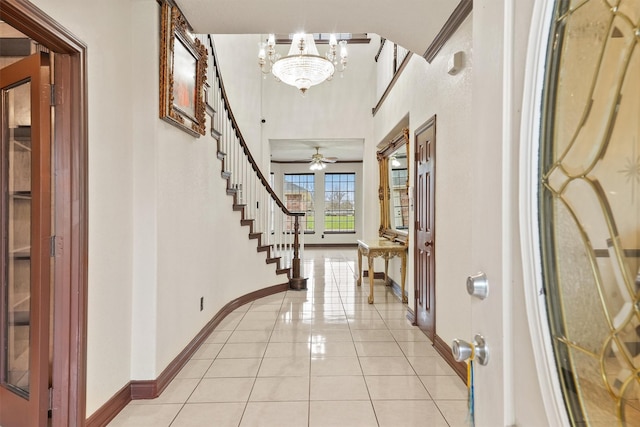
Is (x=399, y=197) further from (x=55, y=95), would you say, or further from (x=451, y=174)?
(x=55, y=95)

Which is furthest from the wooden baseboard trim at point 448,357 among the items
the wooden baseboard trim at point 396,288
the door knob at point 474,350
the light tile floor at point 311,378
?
the door knob at point 474,350

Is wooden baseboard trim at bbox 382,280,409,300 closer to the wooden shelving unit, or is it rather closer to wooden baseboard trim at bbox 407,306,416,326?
wooden baseboard trim at bbox 407,306,416,326

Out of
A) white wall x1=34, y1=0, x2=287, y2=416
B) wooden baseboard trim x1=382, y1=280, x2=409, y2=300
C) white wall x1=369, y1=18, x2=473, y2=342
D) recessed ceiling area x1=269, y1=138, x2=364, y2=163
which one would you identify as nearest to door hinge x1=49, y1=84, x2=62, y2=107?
white wall x1=34, y1=0, x2=287, y2=416

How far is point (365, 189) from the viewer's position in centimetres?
727

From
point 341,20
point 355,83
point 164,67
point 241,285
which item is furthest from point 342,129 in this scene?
point 164,67

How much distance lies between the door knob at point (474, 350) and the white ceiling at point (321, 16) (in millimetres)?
2577

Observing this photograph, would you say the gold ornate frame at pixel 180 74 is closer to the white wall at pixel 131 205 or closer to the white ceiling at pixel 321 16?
the white wall at pixel 131 205

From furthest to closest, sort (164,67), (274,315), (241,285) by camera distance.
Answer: (241,285), (274,315), (164,67)

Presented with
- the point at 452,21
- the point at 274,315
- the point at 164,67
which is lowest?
the point at 274,315

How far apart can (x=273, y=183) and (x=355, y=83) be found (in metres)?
5.57

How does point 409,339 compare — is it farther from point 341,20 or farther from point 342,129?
point 342,129

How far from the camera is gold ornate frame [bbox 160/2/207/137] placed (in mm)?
2537

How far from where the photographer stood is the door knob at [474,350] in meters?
0.82

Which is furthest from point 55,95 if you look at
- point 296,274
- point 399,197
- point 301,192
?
point 301,192
